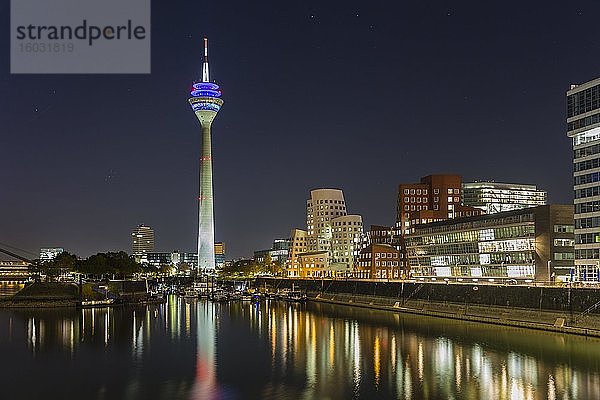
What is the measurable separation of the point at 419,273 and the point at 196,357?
7715 centimetres

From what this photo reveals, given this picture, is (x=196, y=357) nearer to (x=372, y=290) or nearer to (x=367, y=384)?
(x=367, y=384)

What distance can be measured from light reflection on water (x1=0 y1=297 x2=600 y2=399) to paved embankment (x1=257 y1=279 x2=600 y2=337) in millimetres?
2563

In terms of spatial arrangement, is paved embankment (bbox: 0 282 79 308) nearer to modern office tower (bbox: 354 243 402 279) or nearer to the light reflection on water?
the light reflection on water

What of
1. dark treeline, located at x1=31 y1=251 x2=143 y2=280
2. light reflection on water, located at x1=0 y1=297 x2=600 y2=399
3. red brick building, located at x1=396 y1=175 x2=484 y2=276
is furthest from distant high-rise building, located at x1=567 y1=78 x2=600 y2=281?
dark treeline, located at x1=31 y1=251 x2=143 y2=280

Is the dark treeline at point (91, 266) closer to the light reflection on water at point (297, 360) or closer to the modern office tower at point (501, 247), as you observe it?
the light reflection on water at point (297, 360)

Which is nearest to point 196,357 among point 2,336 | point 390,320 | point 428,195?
point 2,336

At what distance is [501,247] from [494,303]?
29.0m

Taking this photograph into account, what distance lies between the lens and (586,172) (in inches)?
3273

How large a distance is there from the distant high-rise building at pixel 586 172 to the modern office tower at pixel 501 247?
13.7 ft

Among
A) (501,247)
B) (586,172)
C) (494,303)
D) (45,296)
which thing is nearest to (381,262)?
(501,247)

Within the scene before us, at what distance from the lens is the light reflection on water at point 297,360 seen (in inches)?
1766

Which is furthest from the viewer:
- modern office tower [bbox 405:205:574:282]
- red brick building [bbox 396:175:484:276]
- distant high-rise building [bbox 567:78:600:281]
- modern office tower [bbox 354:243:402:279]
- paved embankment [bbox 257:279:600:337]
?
red brick building [bbox 396:175:484:276]

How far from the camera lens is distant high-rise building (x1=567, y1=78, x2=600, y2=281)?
80.9 metres

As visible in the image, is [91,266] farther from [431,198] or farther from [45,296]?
[431,198]
